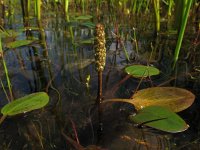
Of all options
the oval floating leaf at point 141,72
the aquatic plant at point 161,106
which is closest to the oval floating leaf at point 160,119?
the aquatic plant at point 161,106

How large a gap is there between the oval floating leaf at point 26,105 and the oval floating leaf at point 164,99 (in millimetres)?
259

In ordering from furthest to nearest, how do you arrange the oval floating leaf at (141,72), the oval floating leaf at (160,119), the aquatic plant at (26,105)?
the oval floating leaf at (141,72)
the aquatic plant at (26,105)
the oval floating leaf at (160,119)

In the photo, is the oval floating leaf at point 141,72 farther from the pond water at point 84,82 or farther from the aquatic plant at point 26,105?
the aquatic plant at point 26,105

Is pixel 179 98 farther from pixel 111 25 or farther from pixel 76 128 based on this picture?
pixel 111 25

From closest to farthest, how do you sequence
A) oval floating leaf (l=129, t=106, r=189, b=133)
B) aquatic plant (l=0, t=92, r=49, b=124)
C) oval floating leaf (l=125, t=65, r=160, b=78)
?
oval floating leaf (l=129, t=106, r=189, b=133)
aquatic plant (l=0, t=92, r=49, b=124)
oval floating leaf (l=125, t=65, r=160, b=78)

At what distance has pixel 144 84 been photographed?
4.23 feet

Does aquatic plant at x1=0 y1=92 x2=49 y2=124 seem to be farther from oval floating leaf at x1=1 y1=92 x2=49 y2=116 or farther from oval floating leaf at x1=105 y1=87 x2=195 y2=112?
oval floating leaf at x1=105 y1=87 x2=195 y2=112

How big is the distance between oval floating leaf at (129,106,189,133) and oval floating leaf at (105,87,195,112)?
0.25ft

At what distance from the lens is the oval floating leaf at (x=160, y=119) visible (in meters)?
0.86

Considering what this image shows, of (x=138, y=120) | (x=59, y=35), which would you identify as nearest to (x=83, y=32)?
(x=59, y=35)

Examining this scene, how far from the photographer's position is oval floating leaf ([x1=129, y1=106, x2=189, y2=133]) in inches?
34.0

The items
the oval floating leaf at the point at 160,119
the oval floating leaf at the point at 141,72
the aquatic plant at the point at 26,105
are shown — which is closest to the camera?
the oval floating leaf at the point at 160,119

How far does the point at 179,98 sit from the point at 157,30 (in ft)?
3.84

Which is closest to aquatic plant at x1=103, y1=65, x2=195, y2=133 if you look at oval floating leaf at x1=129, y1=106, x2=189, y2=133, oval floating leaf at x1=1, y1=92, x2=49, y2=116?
oval floating leaf at x1=129, y1=106, x2=189, y2=133
